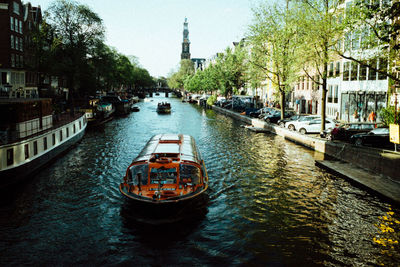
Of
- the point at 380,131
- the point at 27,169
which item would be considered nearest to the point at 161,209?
the point at 27,169

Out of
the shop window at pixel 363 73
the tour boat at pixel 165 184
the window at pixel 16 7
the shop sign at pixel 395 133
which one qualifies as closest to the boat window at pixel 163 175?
the tour boat at pixel 165 184

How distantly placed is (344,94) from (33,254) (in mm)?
45235

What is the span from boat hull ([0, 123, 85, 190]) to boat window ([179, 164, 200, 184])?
31.8 feet

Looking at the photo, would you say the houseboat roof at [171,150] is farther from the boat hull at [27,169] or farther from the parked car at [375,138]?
the parked car at [375,138]

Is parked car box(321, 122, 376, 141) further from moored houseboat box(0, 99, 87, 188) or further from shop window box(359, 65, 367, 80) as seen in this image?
moored houseboat box(0, 99, 87, 188)

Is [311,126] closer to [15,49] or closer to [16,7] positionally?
[15,49]

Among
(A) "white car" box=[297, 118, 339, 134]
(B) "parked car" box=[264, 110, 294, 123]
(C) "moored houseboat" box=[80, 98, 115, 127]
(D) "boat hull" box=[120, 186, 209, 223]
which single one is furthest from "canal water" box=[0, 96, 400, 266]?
(C) "moored houseboat" box=[80, 98, 115, 127]

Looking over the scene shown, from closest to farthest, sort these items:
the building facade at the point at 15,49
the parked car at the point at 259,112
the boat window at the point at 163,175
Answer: the boat window at the point at 163,175, the parked car at the point at 259,112, the building facade at the point at 15,49

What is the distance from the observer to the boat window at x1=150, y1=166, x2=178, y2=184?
51.8 feet

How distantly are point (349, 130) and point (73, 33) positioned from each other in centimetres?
4748

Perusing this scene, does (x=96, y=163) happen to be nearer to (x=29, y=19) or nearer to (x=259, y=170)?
(x=259, y=170)

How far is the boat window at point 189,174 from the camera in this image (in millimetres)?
16500

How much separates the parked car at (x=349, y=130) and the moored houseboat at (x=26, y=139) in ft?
73.8

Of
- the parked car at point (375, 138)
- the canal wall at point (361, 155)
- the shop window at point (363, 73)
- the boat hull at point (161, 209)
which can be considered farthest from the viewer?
the shop window at point (363, 73)
